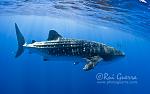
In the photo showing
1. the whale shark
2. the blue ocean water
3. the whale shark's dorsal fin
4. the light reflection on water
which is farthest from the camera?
the light reflection on water

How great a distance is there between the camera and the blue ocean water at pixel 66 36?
309 inches

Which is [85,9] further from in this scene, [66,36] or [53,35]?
[53,35]

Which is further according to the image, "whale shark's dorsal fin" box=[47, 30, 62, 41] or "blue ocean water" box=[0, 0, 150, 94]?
"blue ocean water" box=[0, 0, 150, 94]

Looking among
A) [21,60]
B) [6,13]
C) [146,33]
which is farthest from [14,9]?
[146,33]

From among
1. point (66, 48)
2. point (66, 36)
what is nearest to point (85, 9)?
point (66, 36)

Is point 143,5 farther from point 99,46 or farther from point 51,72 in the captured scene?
point 51,72

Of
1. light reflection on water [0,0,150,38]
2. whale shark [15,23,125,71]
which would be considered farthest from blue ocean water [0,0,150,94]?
whale shark [15,23,125,71]

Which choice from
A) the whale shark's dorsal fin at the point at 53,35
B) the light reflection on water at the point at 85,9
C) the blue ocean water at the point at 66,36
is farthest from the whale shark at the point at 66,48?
the light reflection on water at the point at 85,9

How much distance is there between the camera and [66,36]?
7781 millimetres

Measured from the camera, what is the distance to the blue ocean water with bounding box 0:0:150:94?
25.8 ft

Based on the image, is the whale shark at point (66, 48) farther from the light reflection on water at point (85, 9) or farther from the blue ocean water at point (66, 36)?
the light reflection on water at point (85, 9)

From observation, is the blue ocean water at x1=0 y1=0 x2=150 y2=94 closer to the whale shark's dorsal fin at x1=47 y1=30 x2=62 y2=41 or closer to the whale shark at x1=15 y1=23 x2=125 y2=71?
the whale shark's dorsal fin at x1=47 y1=30 x2=62 y2=41

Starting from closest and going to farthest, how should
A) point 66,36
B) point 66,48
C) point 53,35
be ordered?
point 66,48 → point 53,35 → point 66,36

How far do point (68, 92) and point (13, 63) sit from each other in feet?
4.75
